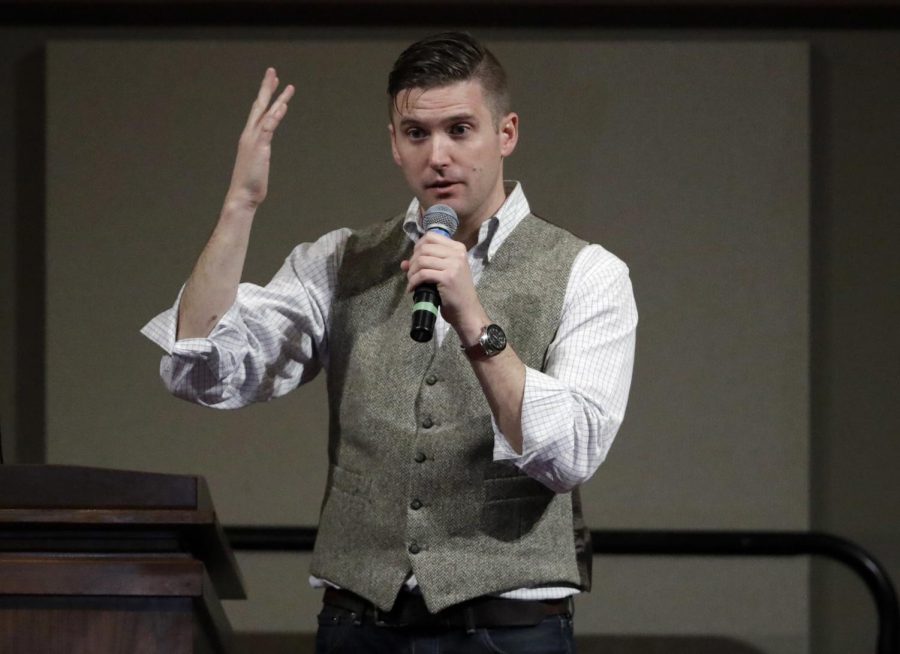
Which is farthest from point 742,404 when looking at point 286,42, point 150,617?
point 150,617

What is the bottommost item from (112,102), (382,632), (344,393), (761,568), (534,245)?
(761,568)

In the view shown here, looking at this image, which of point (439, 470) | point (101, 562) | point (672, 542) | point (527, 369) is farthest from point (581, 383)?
point (672, 542)

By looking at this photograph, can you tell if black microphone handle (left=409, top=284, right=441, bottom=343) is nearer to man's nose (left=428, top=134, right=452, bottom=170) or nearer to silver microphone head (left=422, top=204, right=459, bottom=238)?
silver microphone head (left=422, top=204, right=459, bottom=238)

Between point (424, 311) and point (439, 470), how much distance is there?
0.30 metres

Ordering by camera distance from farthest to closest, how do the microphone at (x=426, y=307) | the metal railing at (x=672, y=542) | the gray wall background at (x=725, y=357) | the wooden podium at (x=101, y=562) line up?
the gray wall background at (x=725, y=357) → the metal railing at (x=672, y=542) → the microphone at (x=426, y=307) → the wooden podium at (x=101, y=562)

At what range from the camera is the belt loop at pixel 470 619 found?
1.72 meters

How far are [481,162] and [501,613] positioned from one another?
2.02ft

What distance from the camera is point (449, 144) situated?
1813 mm

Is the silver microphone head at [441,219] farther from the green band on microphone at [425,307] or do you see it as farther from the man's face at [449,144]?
the green band on microphone at [425,307]

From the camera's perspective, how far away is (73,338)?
11.8ft

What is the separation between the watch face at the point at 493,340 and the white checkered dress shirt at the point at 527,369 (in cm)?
5

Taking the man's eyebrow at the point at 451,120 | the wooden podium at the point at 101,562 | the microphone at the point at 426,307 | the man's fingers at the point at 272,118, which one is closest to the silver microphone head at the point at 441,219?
the microphone at the point at 426,307

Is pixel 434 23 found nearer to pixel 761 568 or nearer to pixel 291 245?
pixel 291 245

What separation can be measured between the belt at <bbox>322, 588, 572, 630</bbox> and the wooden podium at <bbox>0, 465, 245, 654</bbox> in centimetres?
28
